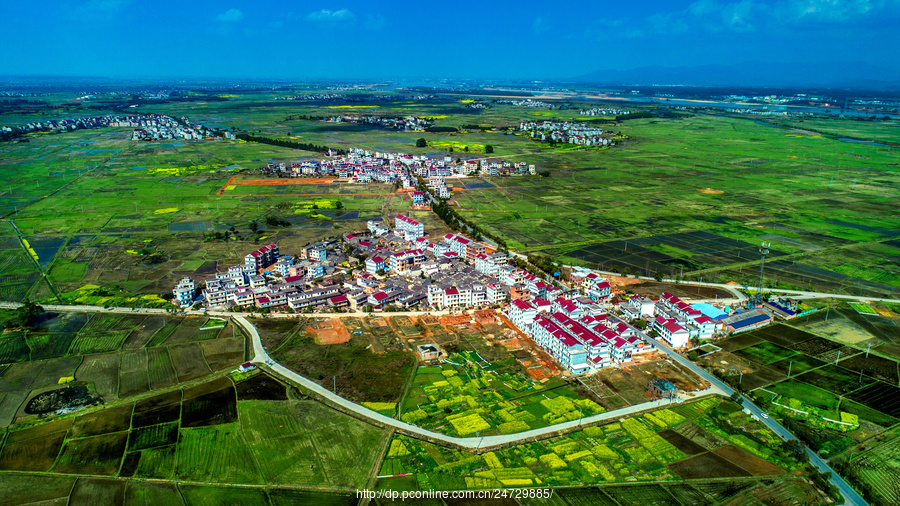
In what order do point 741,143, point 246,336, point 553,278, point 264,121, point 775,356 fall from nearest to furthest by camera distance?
point 775,356 < point 246,336 < point 553,278 < point 741,143 < point 264,121

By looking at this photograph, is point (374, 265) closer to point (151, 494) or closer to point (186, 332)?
→ point (186, 332)

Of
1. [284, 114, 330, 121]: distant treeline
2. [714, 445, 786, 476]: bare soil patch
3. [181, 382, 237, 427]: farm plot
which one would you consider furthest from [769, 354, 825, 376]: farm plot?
[284, 114, 330, 121]: distant treeline

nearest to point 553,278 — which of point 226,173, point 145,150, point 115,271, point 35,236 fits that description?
point 115,271

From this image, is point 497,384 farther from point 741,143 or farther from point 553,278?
point 741,143

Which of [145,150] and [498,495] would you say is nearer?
[498,495]

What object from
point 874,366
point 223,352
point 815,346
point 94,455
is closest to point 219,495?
point 94,455

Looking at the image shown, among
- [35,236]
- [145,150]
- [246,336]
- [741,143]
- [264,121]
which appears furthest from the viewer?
[264,121]
